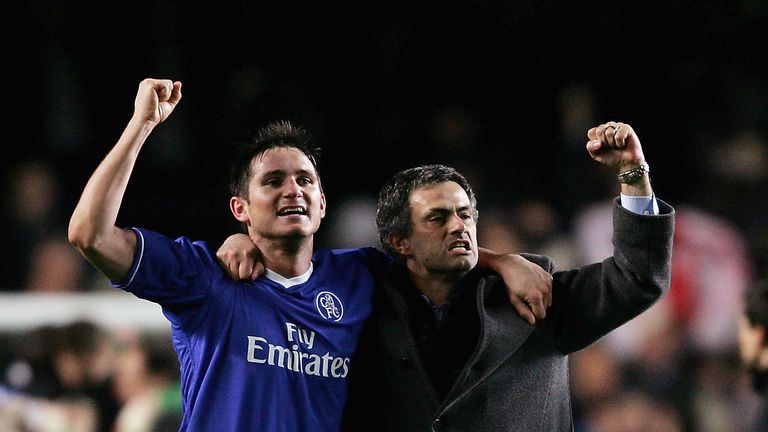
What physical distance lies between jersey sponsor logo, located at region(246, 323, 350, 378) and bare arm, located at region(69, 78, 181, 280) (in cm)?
45

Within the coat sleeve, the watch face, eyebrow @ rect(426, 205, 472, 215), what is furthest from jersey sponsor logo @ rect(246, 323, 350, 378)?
the watch face

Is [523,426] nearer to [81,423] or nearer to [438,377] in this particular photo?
[438,377]

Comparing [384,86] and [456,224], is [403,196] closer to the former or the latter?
[456,224]

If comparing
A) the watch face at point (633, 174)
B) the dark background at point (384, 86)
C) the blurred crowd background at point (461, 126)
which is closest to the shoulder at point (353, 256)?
the watch face at point (633, 174)

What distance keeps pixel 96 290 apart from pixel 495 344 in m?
3.17

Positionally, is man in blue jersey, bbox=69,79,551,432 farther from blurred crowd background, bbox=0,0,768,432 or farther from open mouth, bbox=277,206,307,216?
blurred crowd background, bbox=0,0,768,432

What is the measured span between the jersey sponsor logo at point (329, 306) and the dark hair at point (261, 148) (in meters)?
0.39

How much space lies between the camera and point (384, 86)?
26.6 ft

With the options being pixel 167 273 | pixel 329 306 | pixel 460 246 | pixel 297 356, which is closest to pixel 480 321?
pixel 460 246

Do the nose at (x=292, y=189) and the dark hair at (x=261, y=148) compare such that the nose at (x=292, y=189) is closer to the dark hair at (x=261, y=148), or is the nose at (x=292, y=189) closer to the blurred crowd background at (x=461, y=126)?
the dark hair at (x=261, y=148)

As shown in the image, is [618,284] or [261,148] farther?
[261,148]

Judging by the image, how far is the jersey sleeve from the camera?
3088 mm

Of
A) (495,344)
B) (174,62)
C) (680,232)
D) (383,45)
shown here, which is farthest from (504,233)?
(495,344)

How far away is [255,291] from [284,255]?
6.5 inches
